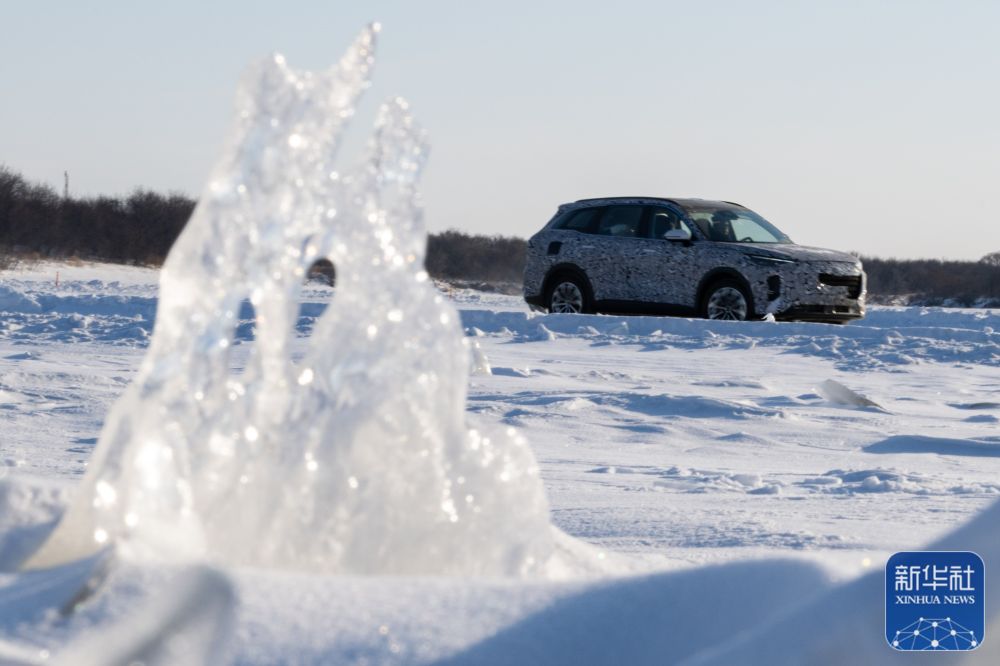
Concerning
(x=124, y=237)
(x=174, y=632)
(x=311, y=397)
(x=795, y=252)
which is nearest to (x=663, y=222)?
(x=795, y=252)

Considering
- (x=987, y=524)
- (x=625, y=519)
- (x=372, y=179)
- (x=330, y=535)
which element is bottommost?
(x=625, y=519)

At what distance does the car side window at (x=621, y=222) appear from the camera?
1355 centimetres

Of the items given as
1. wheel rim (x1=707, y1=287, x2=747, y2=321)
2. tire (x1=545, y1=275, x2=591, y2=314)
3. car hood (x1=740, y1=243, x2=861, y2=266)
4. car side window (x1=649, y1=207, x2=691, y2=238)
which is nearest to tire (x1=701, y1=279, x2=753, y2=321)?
wheel rim (x1=707, y1=287, x2=747, y2=321)

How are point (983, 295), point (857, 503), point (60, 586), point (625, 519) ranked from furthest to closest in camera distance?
point (983, 295) → point (857, 503) → point (625, 519) → point (60, 586)

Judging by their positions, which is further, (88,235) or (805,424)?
(88,235)

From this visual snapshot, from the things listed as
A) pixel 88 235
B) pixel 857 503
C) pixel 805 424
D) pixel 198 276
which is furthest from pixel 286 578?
pixel 88 235

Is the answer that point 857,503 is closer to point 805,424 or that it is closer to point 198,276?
point 805,424

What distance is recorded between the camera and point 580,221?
1397cm

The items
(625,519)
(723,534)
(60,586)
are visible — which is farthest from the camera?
(625,519)

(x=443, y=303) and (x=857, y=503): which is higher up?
(x=443, y=303)

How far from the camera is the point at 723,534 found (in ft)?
12.7

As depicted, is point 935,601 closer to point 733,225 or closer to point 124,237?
point 733,225

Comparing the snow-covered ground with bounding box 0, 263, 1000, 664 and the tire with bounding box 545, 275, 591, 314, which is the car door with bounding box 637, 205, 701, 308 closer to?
the tire with bounding box 545, 275, 591, 314

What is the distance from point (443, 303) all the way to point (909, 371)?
781 cm
